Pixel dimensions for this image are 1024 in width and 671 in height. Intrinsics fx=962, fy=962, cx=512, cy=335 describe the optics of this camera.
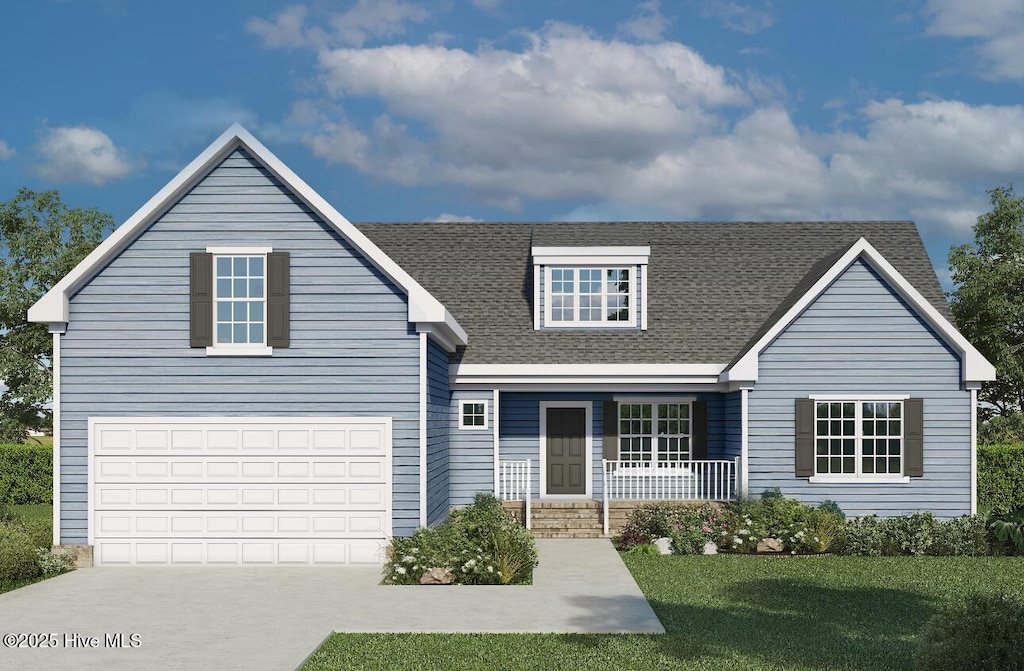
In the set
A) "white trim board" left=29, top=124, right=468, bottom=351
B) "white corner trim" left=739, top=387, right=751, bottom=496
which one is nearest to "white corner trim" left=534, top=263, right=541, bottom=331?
"white corner trim" left=739, top=387, right=751, bottom=496

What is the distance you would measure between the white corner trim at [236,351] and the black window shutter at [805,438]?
1066cm

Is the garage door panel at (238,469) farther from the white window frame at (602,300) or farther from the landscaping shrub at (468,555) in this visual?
the white window frame at (602,300)

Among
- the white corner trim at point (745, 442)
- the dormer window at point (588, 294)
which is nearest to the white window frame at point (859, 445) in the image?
the white corner trim at point (745, 442)

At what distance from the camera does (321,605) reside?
1324cm

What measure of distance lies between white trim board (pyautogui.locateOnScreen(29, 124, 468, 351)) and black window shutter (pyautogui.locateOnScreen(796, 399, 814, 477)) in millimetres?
7936

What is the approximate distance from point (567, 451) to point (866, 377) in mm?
6830

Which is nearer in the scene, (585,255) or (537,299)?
(585,255)

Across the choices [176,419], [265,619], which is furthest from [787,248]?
[265,619]

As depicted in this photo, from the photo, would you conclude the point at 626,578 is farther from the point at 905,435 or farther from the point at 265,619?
the point at 905,435

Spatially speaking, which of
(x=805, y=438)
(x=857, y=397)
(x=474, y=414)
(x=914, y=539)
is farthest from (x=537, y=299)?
(x=914, y=539)

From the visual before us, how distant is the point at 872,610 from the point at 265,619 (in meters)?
8.04

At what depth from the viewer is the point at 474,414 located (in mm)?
21672

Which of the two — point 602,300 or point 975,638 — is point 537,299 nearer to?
point 602,300

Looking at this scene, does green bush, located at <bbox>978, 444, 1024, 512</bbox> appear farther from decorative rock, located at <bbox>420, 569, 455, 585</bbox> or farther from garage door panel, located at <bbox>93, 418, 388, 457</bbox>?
garage door panel, located at <bbox>93, 418, 388, 457</bbox>
